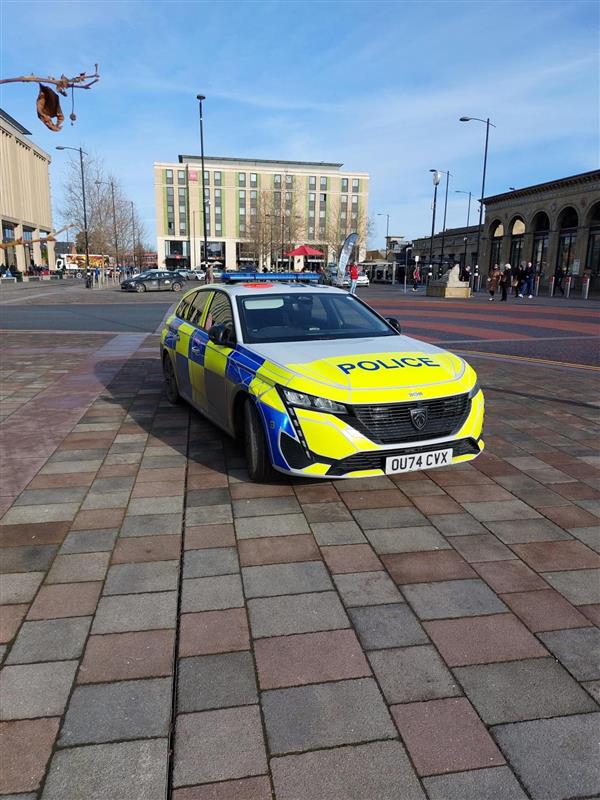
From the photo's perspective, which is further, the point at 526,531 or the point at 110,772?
the point at 526,531

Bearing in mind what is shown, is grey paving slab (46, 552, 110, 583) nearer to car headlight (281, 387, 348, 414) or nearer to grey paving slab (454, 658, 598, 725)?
car headlight (281, 387, 348, 414)

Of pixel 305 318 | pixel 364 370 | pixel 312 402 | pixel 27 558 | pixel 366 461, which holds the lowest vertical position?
pixel 27 558

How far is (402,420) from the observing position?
420 centimetres

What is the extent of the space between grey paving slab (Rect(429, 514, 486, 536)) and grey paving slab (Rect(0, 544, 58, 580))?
7.99 ft

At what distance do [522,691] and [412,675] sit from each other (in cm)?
44

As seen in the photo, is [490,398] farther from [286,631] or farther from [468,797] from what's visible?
[468,797]

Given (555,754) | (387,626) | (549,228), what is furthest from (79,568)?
(549,228)

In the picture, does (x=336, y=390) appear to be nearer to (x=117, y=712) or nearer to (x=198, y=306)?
(x=117, y=712)

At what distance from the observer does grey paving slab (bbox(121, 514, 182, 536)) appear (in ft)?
12.9

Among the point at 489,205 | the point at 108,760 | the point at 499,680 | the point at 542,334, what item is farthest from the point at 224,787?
the point at 489,205

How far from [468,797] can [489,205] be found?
6288 cm

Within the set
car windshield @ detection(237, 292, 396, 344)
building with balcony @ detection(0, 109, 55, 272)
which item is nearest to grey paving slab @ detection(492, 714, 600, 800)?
car windshield @ detection(237, 292, 396, 344)

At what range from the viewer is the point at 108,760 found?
83.3 inches

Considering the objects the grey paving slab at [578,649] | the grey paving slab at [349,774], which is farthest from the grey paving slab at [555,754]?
the grey paving slab at [349,774]
